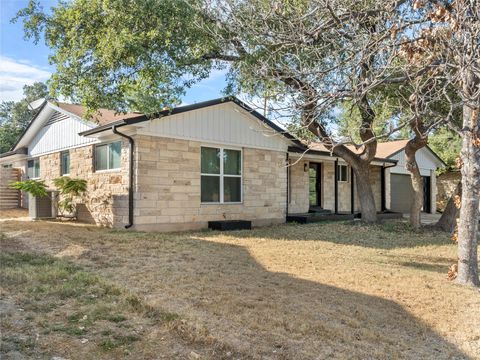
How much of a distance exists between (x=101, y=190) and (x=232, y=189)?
3694 mm

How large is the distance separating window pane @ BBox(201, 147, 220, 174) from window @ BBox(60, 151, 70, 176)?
5.35 metres

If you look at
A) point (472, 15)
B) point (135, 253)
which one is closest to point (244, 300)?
point (135, 253)

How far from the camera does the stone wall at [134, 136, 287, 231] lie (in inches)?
384

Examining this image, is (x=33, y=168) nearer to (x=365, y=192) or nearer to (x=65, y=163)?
(x=65, y=163)

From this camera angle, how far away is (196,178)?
1077 centimetres

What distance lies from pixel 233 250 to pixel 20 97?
37.7 meters

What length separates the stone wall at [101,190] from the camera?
10047 mm

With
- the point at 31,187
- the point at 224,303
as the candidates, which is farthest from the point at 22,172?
the point at 224,303

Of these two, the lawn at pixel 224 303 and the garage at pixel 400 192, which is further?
the garage at pixel 400 192

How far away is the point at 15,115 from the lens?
119ft

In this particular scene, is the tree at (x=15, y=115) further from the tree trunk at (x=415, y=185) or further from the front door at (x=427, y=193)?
the tree trunk at (x=415, y=185)

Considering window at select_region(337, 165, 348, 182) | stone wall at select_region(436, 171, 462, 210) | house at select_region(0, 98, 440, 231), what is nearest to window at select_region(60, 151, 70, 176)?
house at select_region(0, 98, 440, 231)

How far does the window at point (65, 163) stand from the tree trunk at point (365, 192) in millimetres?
9513

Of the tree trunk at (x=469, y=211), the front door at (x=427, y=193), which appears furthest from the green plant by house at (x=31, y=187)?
the front door at (x=427, y=193)
